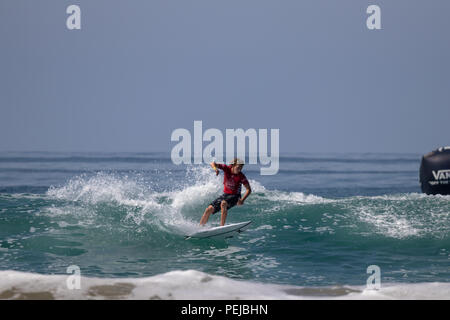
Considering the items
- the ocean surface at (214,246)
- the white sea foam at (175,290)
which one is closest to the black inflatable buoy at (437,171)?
the ocean surface at (214,246)

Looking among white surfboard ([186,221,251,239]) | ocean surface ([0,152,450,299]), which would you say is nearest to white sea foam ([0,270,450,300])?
ocean surface ([0,152,450,299])

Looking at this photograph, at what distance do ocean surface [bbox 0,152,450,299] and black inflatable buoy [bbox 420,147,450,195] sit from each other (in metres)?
0.90

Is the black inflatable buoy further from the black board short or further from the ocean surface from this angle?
the black board short

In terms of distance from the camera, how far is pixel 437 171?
44.0 ft

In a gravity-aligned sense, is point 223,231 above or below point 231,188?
below

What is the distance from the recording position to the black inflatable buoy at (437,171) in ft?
43.7

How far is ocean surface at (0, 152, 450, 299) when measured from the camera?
261 inches

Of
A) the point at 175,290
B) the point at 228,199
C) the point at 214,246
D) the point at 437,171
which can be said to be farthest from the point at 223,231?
the point at 175,290

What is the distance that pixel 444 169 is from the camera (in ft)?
43.7

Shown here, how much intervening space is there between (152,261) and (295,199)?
8.19m

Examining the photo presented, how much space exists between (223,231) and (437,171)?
593 centimetres

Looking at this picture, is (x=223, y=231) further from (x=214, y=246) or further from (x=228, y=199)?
(x=228, y=199)

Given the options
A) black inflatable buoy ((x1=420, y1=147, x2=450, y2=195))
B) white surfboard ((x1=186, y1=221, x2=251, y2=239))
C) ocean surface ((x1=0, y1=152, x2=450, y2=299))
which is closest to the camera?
ocean surface ((x1=0, y1=152, x2=450, y2=299))
